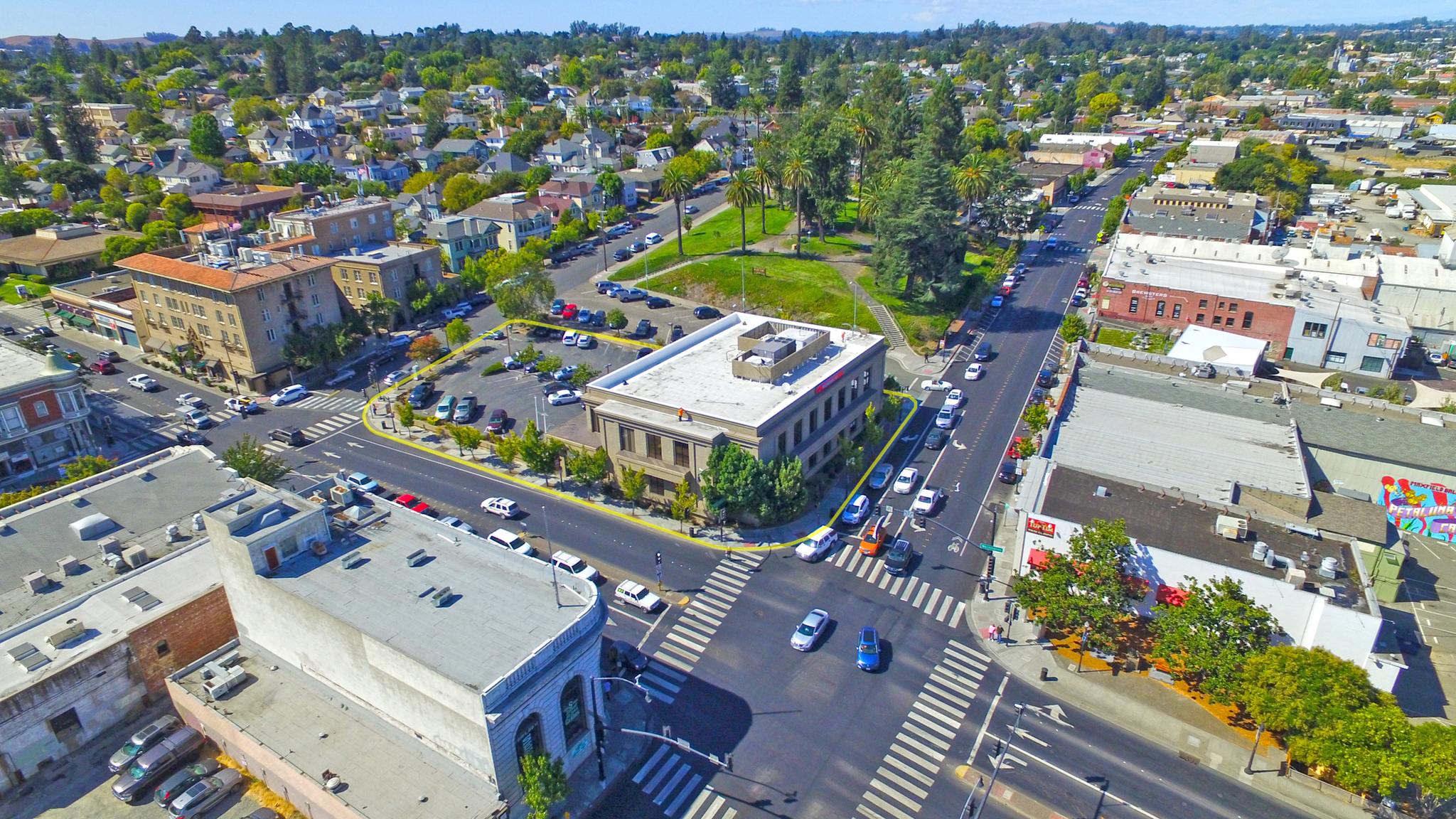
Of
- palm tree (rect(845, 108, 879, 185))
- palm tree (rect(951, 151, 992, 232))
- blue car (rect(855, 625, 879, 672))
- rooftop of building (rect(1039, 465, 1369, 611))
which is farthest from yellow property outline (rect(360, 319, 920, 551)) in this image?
palm tree (rect(845, 108, 879, 185))

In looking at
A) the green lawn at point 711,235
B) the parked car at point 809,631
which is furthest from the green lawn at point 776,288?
the parked car at point 809,631

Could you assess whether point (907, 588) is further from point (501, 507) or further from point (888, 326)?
point (888, 326)

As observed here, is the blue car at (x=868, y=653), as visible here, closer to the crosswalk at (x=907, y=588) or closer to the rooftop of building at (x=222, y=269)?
the crosswalk at (x=907, y=588)

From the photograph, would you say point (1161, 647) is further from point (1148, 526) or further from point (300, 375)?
point (300, 375)

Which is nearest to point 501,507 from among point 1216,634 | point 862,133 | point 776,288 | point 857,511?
point 857,511

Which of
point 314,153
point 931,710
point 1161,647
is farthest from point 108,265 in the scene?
point 1161,647

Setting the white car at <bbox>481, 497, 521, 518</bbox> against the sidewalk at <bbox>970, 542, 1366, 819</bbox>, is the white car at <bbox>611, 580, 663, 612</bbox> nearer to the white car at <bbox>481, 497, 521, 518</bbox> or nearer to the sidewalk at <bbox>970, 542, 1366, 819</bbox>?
the white car at <bbox>481, 497, 521, 518</bbox>
